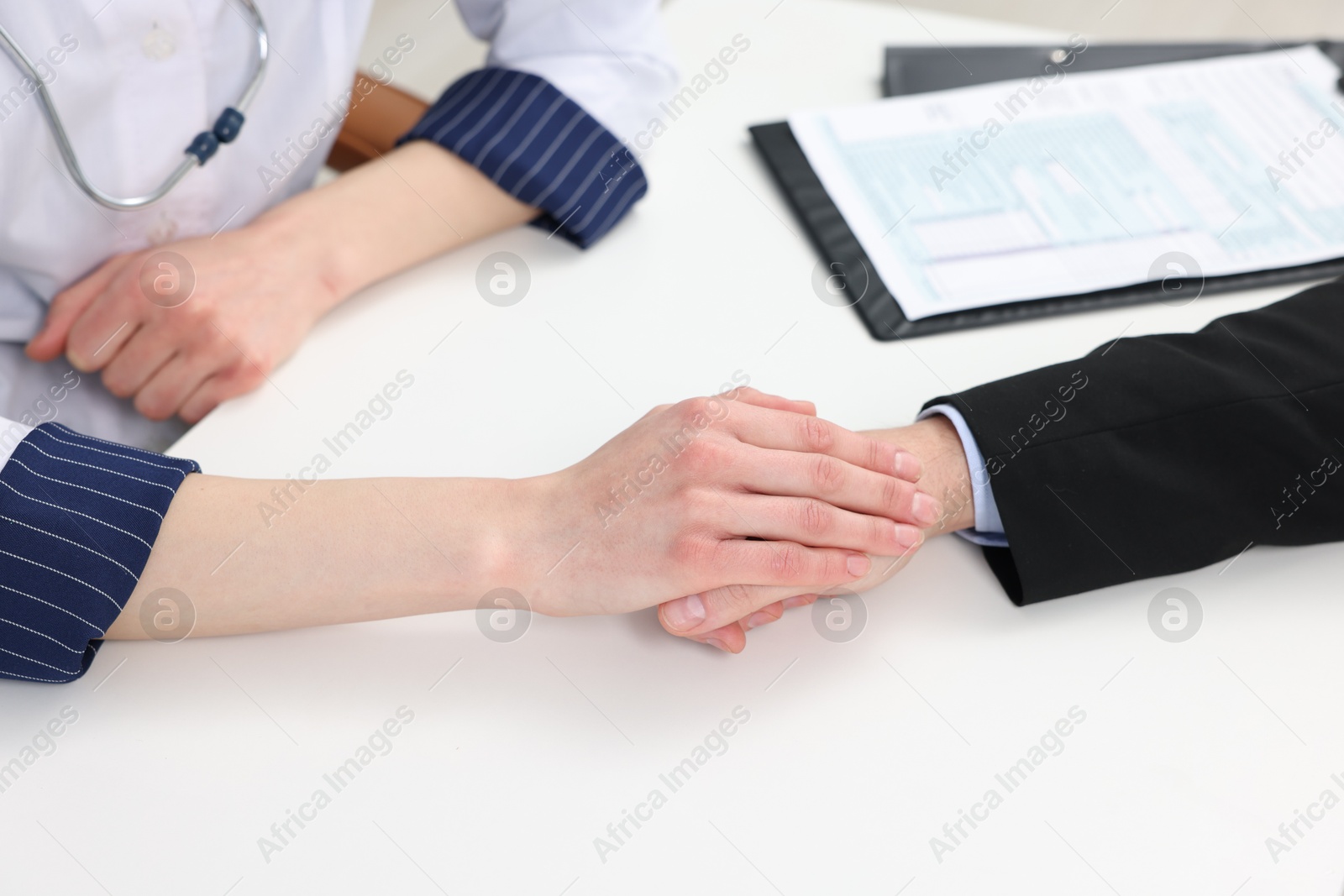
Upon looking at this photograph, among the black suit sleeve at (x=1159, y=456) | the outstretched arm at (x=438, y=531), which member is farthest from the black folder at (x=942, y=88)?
the outstretched arm at (x=438, y=531)

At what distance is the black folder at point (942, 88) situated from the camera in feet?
3.34

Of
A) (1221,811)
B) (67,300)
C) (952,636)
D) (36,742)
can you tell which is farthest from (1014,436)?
(67,300)

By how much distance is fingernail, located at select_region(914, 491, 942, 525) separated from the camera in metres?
0.80

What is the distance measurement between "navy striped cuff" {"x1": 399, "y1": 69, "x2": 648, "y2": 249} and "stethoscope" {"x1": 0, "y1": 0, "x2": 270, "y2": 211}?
0.18 metres

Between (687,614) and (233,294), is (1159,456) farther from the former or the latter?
(233,294)

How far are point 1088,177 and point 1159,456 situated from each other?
0.42 m

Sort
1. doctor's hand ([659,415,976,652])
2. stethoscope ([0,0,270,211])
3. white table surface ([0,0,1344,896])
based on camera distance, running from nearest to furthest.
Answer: white table surface ([0,0,1344,896]) → doctor's hand ([659,415,976,652]) → stethoscope ([0,0,270,211])

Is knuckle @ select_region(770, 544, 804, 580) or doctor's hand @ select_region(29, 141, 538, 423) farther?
doctor's hand @ select_region(29, 141, 538, 423)

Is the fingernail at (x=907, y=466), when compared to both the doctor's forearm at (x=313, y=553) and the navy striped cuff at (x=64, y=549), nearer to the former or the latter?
the doctor's forearm at (x=313, y=553)

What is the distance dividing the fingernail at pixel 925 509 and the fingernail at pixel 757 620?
14cm

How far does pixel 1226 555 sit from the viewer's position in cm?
83

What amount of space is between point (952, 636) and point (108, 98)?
86cm

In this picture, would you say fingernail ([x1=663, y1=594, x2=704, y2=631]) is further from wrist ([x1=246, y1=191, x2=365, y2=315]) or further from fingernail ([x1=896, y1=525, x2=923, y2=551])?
wrist ([x1=246, y1=191, x2=365, y2=315])

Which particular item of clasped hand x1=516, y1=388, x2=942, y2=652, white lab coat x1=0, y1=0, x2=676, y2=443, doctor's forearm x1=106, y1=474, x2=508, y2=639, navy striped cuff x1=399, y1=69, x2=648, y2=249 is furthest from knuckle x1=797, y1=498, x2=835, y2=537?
white lab coat x1=0, y1=0, x2=676, y2=443
